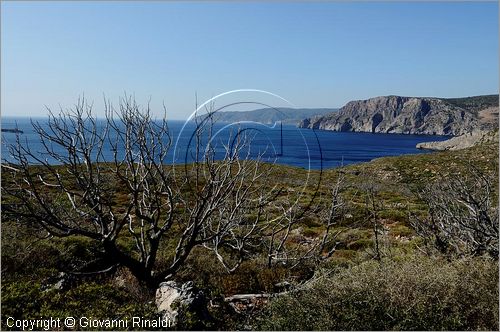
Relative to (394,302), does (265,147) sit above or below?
above

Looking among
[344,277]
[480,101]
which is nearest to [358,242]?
[344,277]

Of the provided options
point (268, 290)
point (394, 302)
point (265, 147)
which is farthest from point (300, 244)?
point (394, 302)

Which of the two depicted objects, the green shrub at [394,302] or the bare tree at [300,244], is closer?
the green shrub at [394,302]

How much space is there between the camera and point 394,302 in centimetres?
625

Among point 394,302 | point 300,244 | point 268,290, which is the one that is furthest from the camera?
point 300,244

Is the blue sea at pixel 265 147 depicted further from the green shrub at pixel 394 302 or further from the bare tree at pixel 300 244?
the green shrub at pixel 394 302

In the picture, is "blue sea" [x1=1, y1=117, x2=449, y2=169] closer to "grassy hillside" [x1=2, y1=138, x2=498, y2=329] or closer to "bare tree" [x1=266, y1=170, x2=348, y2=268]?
"bare tree" [x1=266, y1=170, x2=348, y2=268]

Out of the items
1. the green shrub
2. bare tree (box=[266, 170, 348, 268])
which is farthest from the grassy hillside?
bare tree (box=[266, 170, 348, 268])

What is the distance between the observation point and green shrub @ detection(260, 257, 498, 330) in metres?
5.83

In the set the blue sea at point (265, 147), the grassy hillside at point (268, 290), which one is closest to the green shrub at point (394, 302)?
the grassy hillside at point (268, 290)

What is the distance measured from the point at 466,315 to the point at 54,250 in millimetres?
8709

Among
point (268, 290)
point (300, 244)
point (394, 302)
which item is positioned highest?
point (394, 302)

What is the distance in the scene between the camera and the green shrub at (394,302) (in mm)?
5832

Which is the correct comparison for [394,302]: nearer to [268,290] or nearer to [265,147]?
[268,290]
